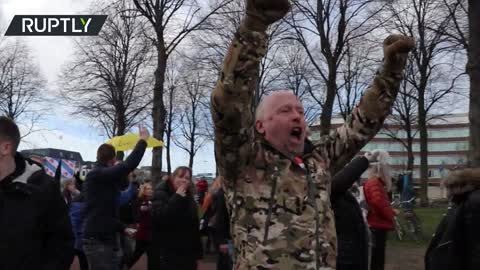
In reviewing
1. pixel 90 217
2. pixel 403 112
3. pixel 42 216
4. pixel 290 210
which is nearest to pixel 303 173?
pixel 290 210

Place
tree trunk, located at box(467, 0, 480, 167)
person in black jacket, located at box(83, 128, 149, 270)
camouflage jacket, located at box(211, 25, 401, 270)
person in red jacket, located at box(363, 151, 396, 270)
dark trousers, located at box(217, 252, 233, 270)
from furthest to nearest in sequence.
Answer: tree trunk, located at box(467, 0, 480, 167) → dark trousers, located at box(217, 252, 233, 270) → person in red jacket, located at box(363, 151, 396, 270) → person in black jacket, located at box(83, 128, 149, 270) → camouflage jacket, located at box(211, 25, 401, 270)

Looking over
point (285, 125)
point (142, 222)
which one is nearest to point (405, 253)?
point (142, 222)

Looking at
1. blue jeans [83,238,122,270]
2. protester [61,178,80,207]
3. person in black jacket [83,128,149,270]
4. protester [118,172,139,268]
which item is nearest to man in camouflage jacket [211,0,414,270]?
person in black jacket [83,128,149,270]

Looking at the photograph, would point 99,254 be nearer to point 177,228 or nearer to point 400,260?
point 177,228

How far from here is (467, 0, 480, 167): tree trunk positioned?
12.5m

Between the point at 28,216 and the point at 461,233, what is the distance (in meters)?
2.77

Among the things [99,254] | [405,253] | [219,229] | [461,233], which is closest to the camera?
[461,233]

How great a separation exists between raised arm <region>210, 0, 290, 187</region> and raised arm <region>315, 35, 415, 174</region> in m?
0.63

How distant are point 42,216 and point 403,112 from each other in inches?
1489

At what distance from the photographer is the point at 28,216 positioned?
145 inches

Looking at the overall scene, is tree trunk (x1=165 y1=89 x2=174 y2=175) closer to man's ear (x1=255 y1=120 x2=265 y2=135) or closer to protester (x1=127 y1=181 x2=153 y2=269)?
protester (x1=127 y1=181 x2=153 y2=269)

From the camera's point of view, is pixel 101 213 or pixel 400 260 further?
pixel 400 260

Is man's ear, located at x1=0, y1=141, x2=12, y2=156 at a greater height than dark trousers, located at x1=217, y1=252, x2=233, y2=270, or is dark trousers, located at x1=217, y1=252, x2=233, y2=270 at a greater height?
man's ear, located at x1=0, y1=141, x2=12, y2=156

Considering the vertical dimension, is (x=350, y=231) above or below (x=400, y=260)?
above
